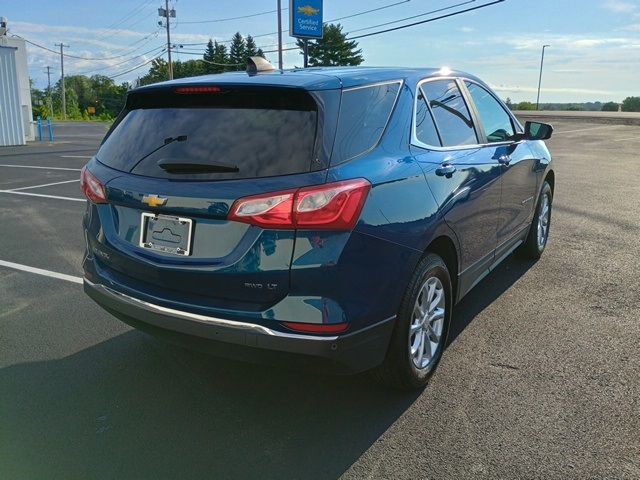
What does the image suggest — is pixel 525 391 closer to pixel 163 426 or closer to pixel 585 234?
pixel 163 426

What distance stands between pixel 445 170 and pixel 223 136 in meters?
1.31

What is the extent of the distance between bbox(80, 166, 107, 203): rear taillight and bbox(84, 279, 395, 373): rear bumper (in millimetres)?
581

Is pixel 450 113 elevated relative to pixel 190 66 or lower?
lower

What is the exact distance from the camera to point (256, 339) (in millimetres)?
2471

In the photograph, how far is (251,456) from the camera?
2.57 meters

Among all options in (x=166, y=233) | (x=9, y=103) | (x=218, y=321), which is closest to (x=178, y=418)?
(x=218, y=321)

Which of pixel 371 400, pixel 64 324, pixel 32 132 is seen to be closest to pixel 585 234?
pixel 371 400

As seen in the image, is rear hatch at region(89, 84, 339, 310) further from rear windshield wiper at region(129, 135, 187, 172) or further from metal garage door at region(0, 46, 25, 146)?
metal garage door at region(0, 46, 25, 146)

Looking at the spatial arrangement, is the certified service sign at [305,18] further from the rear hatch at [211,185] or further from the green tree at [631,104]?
the green tree at [631,104]

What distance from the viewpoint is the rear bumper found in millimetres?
2455

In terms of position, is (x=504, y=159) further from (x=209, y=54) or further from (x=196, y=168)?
(x=209, y=54)

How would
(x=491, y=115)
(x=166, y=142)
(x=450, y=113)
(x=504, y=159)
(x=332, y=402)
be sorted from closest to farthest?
(x=166, y=142), (x=332, y=402), (x=450, y=113), (x=504, y=159), (x=491, y=115)

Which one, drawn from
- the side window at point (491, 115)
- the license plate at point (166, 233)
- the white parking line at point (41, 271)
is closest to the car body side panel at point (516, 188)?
the side window at point (491, 115)

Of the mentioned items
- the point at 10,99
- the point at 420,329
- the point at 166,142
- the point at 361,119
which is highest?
the point at 10,99
